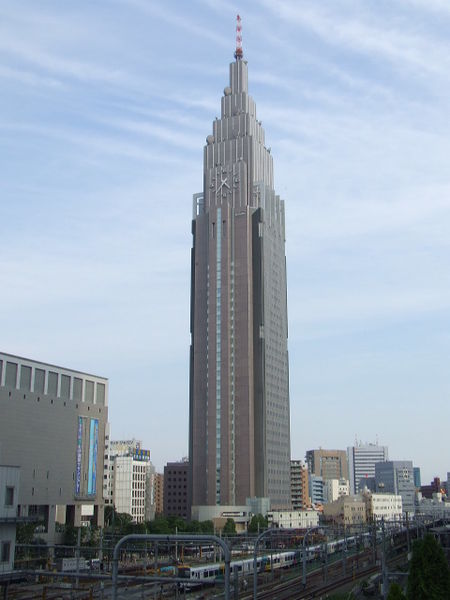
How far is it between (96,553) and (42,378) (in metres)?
32.5

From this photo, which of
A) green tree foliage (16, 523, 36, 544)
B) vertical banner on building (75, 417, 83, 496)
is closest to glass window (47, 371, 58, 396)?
vertical banner on building (75, 417, 83, 496)

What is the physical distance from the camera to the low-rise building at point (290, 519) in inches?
5566

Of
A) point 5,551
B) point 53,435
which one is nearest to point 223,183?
point 53,435

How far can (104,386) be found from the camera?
128 m

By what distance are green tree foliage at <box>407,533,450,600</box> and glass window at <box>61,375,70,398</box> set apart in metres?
91.8

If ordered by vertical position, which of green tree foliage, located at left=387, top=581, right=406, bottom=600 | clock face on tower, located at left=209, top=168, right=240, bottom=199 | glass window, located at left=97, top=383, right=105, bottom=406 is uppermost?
clock face on tower, located at left=209, top=168, right=240, bottom=199

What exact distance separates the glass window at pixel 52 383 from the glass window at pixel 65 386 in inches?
65.5

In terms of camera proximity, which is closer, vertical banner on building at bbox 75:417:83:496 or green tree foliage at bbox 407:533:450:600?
green tree foliage at bbox 407:533:450:600

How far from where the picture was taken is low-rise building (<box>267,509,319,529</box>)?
464ft

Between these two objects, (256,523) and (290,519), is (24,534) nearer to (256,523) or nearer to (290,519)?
(256,523)

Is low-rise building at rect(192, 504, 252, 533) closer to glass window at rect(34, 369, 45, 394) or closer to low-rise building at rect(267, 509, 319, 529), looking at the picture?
low-rise building at rect(267, 509, 319, 529)

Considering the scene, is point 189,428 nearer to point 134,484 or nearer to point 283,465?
point 283,465

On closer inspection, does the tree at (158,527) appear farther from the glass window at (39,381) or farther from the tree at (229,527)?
the glass window at (39,381)

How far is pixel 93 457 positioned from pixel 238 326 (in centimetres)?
4724
